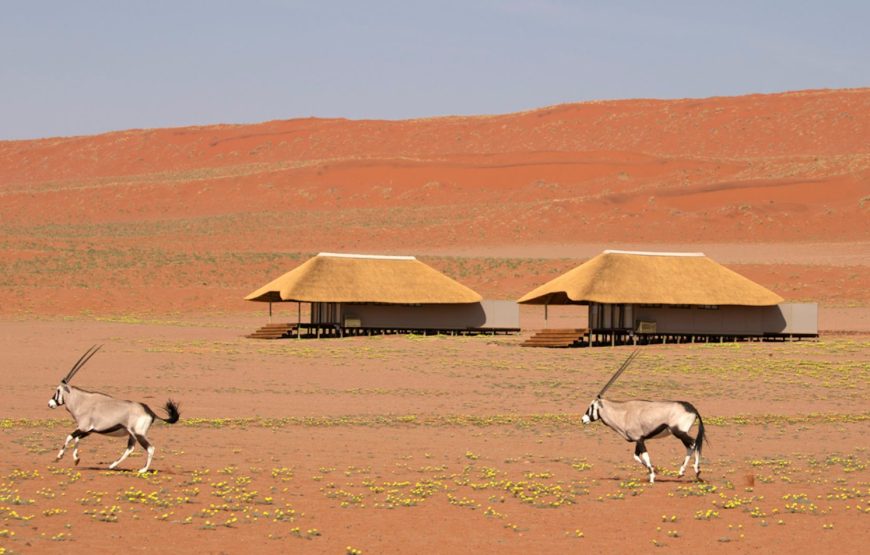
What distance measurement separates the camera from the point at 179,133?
18312 centimetres

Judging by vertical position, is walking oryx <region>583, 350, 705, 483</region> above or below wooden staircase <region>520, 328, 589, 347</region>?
above

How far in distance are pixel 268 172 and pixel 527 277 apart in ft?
204

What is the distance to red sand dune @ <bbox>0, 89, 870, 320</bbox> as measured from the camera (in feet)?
283

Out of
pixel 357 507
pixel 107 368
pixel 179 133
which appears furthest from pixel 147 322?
pixel 179 133

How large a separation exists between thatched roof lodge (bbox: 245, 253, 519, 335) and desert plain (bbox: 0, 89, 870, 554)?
2.12 metres

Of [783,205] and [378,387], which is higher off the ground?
[783,205]

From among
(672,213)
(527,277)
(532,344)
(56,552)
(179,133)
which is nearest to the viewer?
(56,552)

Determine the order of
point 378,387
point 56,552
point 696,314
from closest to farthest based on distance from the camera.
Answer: point 56,552 < point 378,387 < point 696,314

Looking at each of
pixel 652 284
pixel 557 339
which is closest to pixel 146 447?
pixel 557 339

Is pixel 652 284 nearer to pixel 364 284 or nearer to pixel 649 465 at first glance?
pixel 364 284

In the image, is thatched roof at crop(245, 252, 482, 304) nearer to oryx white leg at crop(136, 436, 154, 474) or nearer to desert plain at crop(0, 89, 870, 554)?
desert plain at crop(0, 89, 870, 554)

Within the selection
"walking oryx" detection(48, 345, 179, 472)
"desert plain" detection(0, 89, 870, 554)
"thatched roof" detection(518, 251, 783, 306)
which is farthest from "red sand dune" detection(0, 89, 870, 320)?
"walking oryx" detection(48, 345, 179, 472)

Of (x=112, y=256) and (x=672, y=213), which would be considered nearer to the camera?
(x=112, y=256)

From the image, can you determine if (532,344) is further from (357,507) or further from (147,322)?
(357,507)
